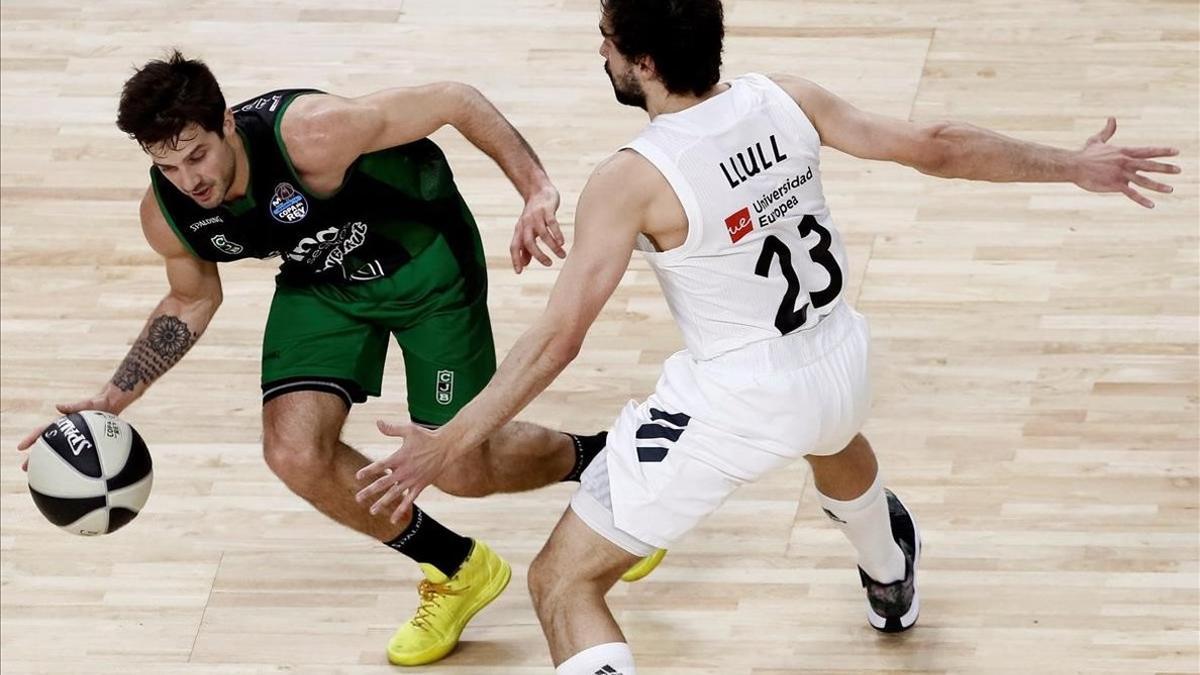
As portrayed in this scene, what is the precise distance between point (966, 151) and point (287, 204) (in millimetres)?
1571

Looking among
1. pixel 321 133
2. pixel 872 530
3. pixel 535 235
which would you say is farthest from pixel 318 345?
pixel 872 530

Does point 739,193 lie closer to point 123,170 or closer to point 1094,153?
point 1094,153

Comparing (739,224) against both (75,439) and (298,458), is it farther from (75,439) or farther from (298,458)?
(75,439)

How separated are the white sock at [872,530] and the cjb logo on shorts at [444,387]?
97 cm

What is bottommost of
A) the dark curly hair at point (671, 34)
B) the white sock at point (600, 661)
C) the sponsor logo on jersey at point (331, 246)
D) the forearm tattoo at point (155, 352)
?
the white sock at point (600, 661)

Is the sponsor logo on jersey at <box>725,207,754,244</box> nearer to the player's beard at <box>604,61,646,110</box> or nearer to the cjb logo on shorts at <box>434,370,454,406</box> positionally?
the player's beard at <box>604,61,646,110</box>

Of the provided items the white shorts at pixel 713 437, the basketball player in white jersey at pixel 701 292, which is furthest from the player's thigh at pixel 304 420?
the white shorts at pixel 713 437

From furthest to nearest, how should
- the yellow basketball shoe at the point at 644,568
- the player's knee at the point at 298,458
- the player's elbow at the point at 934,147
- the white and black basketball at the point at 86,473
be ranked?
the yellow basketball shoe at the point at 644,568
the player's knee at the point at 298,458
the white and black basketball at the point at 86,473
the player's elbow at the point at 934,147

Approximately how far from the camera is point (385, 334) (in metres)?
5.04

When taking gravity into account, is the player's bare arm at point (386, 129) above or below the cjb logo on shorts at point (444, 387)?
above

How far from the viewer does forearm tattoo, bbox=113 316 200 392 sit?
15.6ft

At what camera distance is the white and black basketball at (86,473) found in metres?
4.54

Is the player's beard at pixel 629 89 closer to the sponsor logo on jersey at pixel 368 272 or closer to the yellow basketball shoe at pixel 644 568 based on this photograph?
the sponsor logo on jersey at pixel 368 272

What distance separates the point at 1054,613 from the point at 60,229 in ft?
12.0
